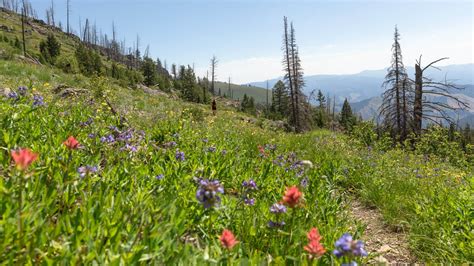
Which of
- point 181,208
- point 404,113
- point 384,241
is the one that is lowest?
point 384,241

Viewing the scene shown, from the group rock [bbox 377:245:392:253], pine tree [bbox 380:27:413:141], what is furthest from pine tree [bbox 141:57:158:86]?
rock [bbox 377:245:392:253]

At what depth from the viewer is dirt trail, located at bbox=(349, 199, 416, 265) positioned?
357cm

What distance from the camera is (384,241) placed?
13.3ft

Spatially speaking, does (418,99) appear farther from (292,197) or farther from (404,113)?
(292,197)

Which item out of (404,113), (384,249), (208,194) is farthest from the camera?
(404,113)

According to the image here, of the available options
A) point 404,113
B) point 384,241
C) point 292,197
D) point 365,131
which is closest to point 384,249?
point 384,241

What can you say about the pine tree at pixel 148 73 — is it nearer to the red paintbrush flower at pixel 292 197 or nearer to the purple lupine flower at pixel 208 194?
the purple lupine flower at pixel 208 194

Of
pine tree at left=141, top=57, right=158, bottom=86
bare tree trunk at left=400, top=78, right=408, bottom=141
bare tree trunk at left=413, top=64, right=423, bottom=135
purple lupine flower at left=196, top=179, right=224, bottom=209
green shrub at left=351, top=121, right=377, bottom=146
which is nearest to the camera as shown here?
purple lupine flower at left=196, top=179, right=224, bottom=209

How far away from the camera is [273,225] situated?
235 centimetres

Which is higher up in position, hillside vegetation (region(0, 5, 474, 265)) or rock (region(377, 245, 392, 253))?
hillside vegetation (region(0, 5, 474, 265))

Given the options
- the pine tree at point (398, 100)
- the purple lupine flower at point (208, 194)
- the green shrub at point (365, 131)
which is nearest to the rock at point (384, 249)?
the purple lupine flower at point (208, 194)

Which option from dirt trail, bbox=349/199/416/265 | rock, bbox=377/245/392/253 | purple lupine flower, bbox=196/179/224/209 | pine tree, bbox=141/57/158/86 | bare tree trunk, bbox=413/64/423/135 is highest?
pine tree, bbox=141/57/158/86

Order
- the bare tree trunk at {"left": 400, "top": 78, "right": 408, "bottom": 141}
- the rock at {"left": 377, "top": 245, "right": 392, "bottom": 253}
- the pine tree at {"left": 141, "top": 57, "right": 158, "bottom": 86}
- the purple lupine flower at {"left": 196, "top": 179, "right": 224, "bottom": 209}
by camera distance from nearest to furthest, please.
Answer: the purple lupine flower at {"left": 196, "top": 179, "right": 224, "bottom": 209} → the rock at {"left": 377, "top": 245, "right": 392, "bottom": 253} → the bare tree trunk at {"left": 400, "top": 78, "right": 408, "bottom": 141} → the pine tree at {"left": 141, "top": 57, "right": 158, "bottom": 86}

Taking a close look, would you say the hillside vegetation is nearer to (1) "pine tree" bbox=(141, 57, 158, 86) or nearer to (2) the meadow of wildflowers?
(2) the meadow of wildflowers
